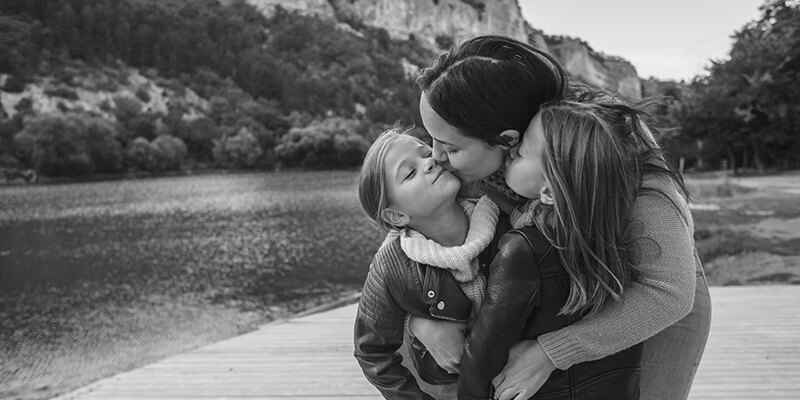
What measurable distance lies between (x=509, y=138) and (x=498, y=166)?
0.24ft

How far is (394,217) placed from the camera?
1375mm

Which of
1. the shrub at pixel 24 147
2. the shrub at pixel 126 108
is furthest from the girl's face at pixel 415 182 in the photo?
the shrub at pixel 126 108

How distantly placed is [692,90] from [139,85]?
33.1m

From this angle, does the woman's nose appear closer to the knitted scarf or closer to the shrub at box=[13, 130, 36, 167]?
the knitted scarf

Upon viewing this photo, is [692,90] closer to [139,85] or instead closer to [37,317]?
[37,317]

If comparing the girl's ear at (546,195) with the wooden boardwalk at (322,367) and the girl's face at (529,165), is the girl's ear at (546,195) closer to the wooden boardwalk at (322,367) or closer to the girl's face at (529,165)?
the girl's face at (529,165)

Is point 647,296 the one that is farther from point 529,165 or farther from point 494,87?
point 494,87

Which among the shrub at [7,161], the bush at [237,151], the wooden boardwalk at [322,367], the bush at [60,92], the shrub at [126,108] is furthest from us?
the bush at [237,151]

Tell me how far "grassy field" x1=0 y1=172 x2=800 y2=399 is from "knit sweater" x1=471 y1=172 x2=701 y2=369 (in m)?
4.84

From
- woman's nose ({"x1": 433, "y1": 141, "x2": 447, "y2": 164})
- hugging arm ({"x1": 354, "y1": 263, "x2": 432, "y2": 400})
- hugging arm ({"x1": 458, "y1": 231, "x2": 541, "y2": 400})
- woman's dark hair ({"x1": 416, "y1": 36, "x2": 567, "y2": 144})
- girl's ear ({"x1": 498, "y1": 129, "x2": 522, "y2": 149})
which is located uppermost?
woman's dark hair ({"x1": 416, "y1": 36, "x2": 567, "y2": 144})

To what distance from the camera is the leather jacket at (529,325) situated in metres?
1.12

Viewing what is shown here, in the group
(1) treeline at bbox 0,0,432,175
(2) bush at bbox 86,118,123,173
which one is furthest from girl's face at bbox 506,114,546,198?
(2) bush at bbox 86,118,123,173

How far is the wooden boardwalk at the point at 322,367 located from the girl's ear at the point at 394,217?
179 cm

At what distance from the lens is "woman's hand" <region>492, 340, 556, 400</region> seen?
1.20 metres
